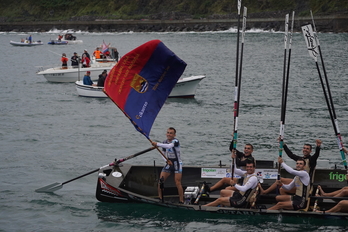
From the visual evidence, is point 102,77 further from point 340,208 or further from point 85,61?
point 340,208

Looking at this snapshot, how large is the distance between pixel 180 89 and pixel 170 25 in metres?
87.7

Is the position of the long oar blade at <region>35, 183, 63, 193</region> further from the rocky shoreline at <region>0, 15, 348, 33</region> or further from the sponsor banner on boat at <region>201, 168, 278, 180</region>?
the rocky shoreline at <region>0, 15, 348, 33</region>

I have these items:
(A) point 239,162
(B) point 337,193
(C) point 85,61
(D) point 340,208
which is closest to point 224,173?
(A) point 239,162

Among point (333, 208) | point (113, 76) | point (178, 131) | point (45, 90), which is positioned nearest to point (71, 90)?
point (45, 90)

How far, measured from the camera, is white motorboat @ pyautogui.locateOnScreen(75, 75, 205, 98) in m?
38.3

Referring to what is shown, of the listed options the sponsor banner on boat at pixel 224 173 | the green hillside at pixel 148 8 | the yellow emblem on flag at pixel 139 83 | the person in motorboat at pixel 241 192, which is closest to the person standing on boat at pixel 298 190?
the person in motorboat at pixel 241 192

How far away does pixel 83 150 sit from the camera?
2709 centimetres

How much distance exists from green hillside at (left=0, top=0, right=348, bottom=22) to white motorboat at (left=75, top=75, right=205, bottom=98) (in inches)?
3159

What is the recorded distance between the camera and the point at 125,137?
29.9 meters

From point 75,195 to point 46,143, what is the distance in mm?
8569

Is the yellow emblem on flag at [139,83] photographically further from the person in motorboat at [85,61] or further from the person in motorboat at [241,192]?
the person in motorboat at [85,61]

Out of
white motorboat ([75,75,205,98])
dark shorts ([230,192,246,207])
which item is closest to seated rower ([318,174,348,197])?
dark shorts ([230,192,246,207])

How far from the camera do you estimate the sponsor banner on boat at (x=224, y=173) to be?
19.2m

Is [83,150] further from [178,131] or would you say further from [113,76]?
[113,76]
